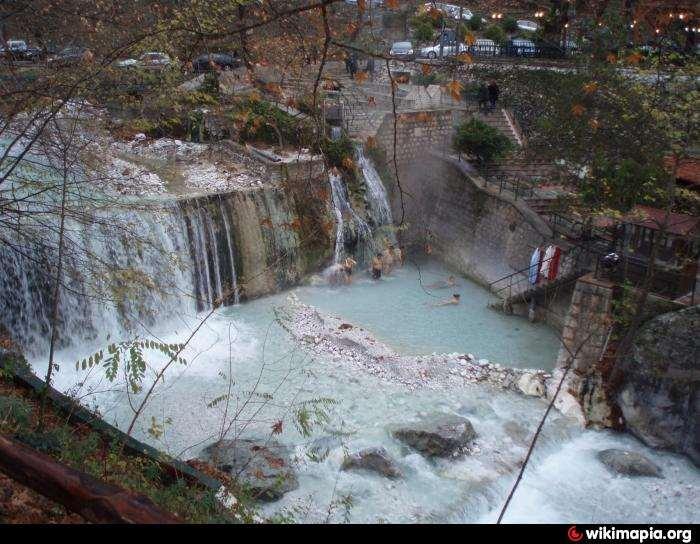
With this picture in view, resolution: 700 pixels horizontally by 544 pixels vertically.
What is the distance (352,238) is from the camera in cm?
1536

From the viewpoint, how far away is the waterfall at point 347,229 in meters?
15.1

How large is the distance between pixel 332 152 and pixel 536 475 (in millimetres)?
9296

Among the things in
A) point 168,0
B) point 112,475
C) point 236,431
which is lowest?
point 236,431

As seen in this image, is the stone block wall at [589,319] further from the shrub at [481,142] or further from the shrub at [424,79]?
the shrub at [424,79]

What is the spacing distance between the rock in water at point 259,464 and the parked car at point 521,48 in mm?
17154

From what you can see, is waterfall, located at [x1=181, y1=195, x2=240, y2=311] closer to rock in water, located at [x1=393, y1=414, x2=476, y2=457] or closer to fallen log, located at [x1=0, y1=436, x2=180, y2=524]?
rock in water, located at [x1=393, y1=414, x2=476, y2=457]

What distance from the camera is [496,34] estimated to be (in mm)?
21734

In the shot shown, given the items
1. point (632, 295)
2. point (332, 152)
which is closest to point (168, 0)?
point (332, 152)

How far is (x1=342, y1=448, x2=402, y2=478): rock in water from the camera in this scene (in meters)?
8.27

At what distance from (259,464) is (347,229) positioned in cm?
824

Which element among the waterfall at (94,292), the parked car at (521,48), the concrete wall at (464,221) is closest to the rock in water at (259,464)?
the waterfall at (94,292)

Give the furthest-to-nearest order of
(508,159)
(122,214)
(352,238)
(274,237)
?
Result: (508,159) < (352,238) < (274,237) < (122,214)

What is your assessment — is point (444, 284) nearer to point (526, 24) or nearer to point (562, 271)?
point (562, 271)

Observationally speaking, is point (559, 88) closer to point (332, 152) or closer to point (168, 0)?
point (332, 152)
